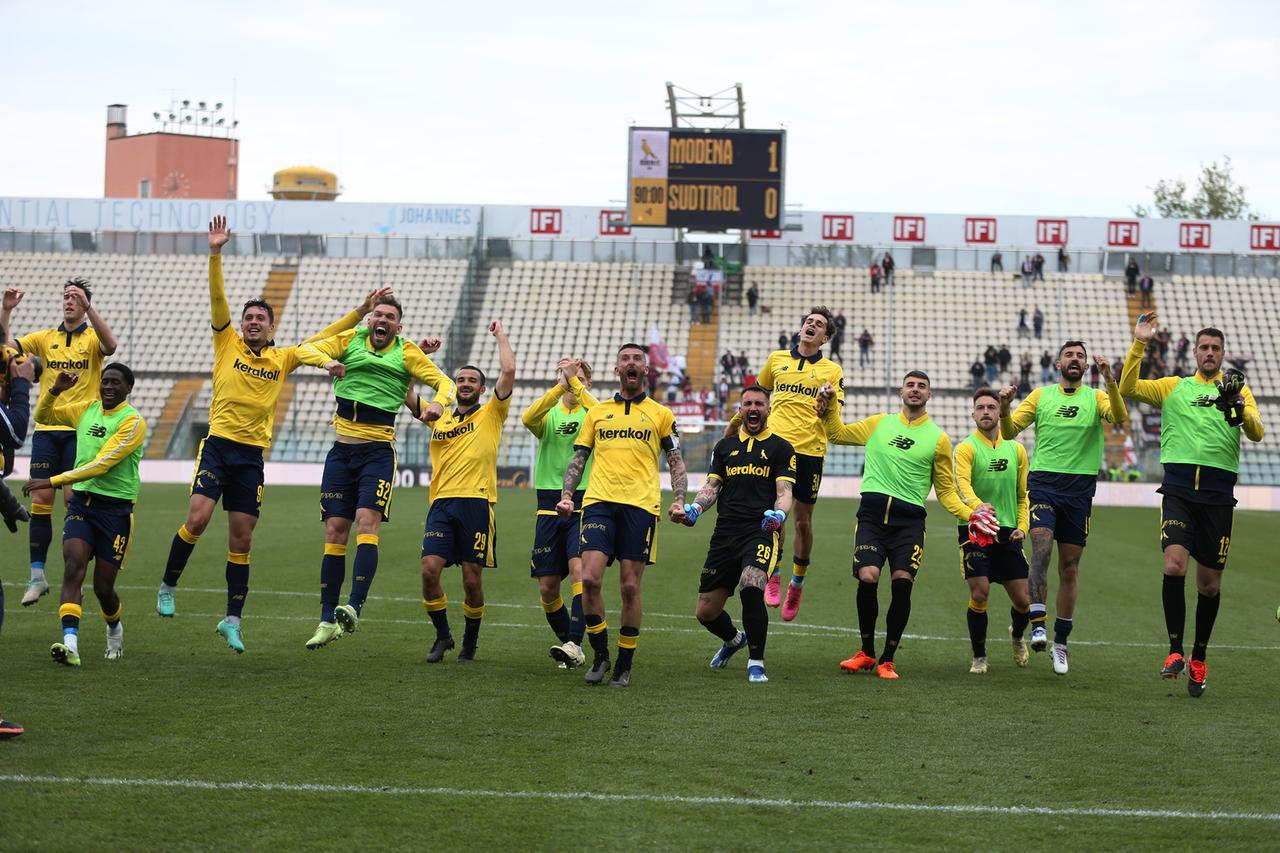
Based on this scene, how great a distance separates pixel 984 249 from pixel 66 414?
1811 inches

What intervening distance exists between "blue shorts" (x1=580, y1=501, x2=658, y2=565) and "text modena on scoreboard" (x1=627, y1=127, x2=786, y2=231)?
1424 inches

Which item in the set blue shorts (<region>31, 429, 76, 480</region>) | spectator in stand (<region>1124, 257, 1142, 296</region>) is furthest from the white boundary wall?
blue shorts (<region>31, 429, 76, 480</region>)

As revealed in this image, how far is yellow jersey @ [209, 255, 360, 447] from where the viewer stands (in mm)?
10672

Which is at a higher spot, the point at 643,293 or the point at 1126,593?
the point at 643,293

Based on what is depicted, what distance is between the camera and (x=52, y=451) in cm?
1269

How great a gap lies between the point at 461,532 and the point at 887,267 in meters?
42.7

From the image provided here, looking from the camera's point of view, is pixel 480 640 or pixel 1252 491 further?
pixel 1252 491

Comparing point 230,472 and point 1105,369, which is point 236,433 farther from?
point 1105,369

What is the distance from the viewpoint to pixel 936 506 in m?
36.5

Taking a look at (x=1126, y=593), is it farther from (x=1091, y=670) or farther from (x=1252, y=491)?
(x=1252, y=491)

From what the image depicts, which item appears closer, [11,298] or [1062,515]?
[11,298]

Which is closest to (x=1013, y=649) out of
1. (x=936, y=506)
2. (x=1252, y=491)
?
(x=936, y=506)

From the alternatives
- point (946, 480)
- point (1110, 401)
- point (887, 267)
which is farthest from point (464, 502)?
point (887, 267)

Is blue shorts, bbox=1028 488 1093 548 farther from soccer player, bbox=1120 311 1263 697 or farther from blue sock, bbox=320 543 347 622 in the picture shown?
blue sock, bbox=320 543 347 622
